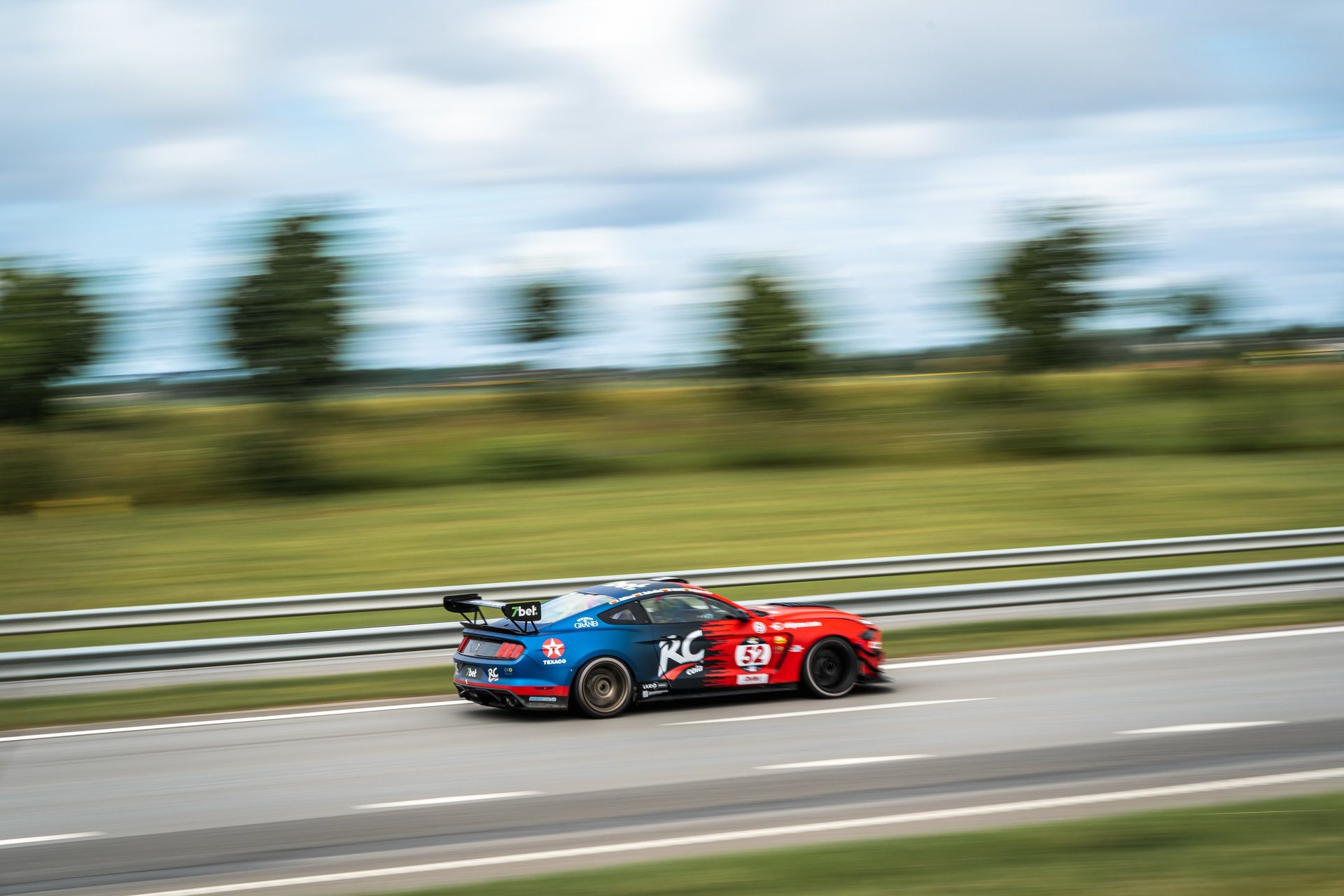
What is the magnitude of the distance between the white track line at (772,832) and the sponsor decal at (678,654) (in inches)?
141

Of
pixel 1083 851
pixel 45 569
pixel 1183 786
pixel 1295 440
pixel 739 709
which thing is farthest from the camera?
pixel 1295 440

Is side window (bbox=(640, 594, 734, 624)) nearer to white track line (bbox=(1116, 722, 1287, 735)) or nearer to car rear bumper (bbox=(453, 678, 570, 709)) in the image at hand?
car rear bumper (bbox=(453, 678, 570, 709))

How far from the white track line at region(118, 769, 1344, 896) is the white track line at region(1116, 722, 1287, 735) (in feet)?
4.16

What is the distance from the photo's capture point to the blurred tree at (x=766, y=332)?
34.4m

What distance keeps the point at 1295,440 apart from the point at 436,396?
919 inches

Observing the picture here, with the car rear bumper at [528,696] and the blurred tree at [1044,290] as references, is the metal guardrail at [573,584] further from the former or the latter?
the blurred tree at [1044,290]

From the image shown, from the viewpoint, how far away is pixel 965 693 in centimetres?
1095

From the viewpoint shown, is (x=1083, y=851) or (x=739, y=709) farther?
(x=739, y=709)

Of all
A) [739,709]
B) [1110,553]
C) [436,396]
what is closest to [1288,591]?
[1110,553]

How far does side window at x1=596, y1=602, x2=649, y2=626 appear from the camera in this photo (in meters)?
10.6

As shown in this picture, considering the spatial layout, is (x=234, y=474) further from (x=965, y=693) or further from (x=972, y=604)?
(x=965, y=693)

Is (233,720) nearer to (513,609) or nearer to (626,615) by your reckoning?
(513,609)

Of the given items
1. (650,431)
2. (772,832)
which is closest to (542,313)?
(650,431)

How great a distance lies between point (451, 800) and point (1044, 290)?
2968cm
